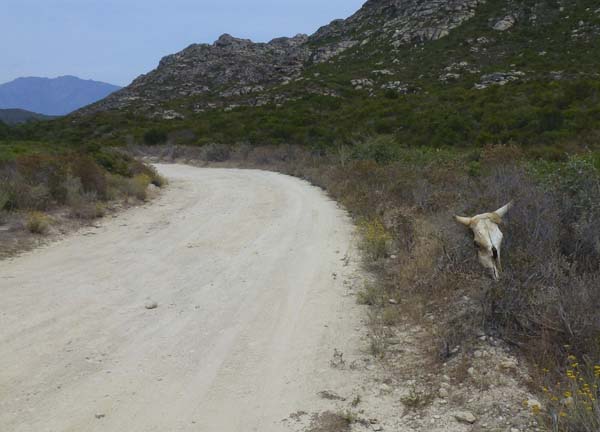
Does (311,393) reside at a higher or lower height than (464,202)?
lower

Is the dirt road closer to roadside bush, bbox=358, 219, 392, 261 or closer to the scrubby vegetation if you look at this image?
roadside bush, bbox=358, 219, 392, 261

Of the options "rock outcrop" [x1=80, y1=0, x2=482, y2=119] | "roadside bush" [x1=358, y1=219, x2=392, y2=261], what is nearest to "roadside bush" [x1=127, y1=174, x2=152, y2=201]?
"roadside bush" [x1=358, y1=219, x2=392, y2=261]

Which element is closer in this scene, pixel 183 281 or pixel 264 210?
pixel 183 281

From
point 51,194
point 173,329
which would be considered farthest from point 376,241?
point 51,194

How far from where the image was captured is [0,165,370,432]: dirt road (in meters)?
3.93

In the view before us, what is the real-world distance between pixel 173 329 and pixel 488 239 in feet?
11.9

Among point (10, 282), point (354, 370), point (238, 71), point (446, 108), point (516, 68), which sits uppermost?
point (238, 71)

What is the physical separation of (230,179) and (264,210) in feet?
23.6

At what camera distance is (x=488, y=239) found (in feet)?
18.5

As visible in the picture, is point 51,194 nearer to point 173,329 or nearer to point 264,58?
point 173,329

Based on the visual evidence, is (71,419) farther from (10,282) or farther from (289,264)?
(289,264)

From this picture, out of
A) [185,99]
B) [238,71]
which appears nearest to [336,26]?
[238,71]

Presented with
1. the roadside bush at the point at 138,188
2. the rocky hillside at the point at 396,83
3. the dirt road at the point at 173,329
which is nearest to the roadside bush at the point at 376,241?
the dirt road at the point at 173,329

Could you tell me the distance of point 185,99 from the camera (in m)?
62.1
